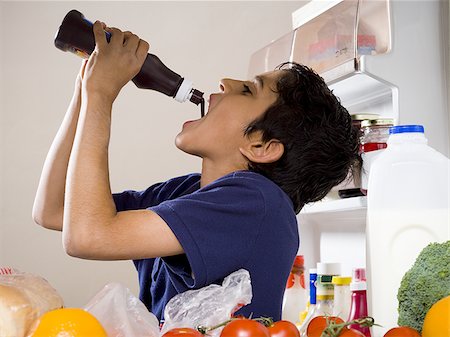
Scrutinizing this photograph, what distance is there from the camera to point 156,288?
1165mm

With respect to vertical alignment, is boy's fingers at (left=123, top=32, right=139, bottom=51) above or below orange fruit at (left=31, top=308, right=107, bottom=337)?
above

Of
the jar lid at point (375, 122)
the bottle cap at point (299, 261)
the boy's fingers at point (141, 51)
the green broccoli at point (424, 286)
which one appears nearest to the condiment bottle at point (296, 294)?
the bottle cap at point (299, 261)

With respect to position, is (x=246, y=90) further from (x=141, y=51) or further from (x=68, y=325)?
(x=68, y=325)

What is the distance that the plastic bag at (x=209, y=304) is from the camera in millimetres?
785

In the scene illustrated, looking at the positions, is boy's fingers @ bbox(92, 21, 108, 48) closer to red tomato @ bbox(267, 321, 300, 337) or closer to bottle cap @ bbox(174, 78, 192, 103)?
bottle cap @ bbox(174, 78, 192, 103)

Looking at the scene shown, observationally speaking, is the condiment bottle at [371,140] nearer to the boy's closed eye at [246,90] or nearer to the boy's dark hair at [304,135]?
the boy's dark hair at [304,135]

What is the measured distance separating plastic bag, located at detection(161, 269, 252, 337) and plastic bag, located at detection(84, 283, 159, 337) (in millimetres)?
78

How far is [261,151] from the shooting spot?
1.19 meters

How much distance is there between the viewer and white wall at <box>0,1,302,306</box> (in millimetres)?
2768

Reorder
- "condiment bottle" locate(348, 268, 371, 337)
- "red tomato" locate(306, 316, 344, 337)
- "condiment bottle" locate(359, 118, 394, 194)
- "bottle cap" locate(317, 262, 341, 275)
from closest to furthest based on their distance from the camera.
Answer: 1. "red tomato" locate(306, 316, 344, 337)
2. "condiment bottle" locate(348, 268, 371, 337)
3. "condiment bottle" locate(359, 118, 394, 194)
4. "bottle cap" locate(317, 262, 341, 275)

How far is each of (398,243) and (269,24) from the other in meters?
1.67

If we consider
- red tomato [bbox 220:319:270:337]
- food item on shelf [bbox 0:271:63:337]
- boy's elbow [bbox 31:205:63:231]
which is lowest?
red tomato [bbox 220:319:270:337]

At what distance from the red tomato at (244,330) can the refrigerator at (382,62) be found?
1.02 meters

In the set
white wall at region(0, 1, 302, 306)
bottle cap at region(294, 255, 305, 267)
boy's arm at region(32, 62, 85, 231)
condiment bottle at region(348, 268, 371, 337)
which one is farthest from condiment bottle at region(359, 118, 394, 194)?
white wall at region(0, 1, 302, 306)
